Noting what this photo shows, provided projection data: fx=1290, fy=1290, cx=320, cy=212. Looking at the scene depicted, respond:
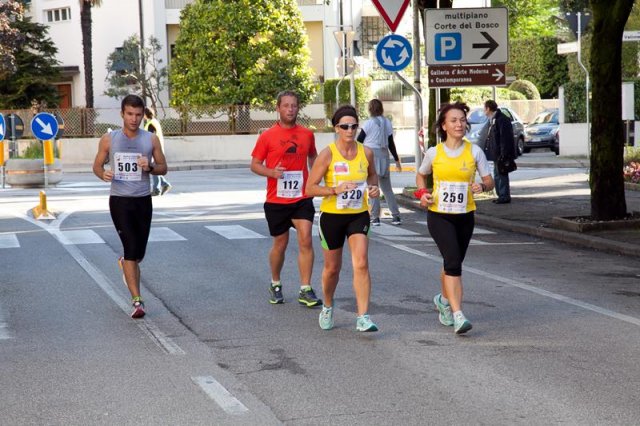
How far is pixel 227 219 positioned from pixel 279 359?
38.9 feet

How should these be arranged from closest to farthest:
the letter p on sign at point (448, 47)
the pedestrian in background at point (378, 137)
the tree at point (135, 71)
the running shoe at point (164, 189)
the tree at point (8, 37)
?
1. the pedestrian in background at point (378, 137)
2. the letter p on sign at point (448, 47)
3. the running shoe at point (164, 189)
4. the tree at point (8, 37)
5. the tree at point (135, 71)

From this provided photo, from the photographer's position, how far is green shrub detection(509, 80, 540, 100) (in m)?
58.7

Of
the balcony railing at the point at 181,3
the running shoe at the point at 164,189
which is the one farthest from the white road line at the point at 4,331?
the balcony railing at the point at 181,3

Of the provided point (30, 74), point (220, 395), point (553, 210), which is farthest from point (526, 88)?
point (220, 395)

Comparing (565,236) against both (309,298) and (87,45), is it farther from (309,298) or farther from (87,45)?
(87,45)

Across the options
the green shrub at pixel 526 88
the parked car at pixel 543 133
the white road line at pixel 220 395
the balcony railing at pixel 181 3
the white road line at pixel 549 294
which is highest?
the balcony railing at pixel 181 3

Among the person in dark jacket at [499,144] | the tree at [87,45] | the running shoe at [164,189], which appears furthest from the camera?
the tree at [87,45]

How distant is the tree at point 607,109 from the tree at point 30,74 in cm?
3715

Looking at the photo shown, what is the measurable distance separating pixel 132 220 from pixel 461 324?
303cm

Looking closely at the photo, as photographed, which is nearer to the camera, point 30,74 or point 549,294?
point 549,294

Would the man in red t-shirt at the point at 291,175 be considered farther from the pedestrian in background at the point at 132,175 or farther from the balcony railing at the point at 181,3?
the balcony railing at the point at 181,3

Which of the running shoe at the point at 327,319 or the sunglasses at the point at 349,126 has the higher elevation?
the sunglasses at the point at 349,126

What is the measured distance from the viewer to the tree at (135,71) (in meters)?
49.8

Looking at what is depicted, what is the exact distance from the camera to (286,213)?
11211mm
